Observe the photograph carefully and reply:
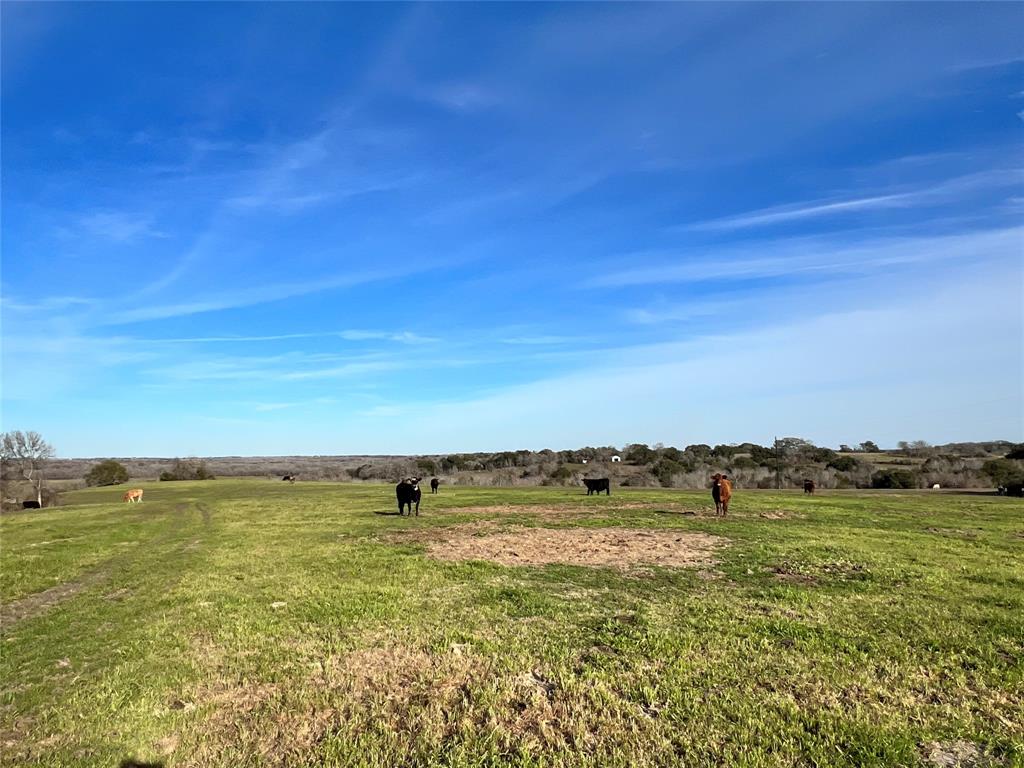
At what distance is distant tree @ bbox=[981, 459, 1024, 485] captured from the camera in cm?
5259

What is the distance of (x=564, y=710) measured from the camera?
603 centimetres

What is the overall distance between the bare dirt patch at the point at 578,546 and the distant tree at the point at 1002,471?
50751 mm

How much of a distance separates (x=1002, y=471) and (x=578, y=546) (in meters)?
58.3

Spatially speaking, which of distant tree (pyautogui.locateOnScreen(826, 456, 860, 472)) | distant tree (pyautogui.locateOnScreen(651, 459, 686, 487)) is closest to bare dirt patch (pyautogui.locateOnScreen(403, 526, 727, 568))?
distant tree (pyautogui.locateOnScreen(651, 459, 686, 487))

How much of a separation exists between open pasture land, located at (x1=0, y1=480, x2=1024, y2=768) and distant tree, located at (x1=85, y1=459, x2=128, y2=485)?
73095 mm

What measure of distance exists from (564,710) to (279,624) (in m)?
5.22

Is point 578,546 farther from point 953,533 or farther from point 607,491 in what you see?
point 607,491

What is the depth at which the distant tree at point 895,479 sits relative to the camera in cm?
5547

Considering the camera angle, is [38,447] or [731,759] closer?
[731,759]

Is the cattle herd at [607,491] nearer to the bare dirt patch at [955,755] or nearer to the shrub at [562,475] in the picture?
the bare dirt patch at [955,755]

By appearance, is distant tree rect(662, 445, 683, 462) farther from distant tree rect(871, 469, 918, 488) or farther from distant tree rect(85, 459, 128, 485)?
distant tree rect(85, 459, 128, 485)

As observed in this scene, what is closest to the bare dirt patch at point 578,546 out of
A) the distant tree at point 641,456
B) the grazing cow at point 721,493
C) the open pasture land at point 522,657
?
the open pasture land at point 522,657

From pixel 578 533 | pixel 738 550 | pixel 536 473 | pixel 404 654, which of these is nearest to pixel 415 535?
pixel 578 533

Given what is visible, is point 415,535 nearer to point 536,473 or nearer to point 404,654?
point 404,654
